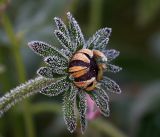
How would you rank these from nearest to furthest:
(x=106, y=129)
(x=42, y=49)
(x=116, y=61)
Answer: (x=42, y=49)
(x=106, y=129)
(x=116, y=61)

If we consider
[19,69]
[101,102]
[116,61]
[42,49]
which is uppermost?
[116,61]

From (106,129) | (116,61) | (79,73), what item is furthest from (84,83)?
(116,61)

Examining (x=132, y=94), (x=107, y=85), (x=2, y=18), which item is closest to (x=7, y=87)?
(x=2, y=18)

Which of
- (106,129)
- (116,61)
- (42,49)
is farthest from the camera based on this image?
(116,61)

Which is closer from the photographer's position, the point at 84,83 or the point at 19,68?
the point at 84,83

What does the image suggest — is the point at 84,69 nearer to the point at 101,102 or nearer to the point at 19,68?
the point at 101,102

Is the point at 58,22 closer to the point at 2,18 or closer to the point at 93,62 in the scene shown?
the point at 93,62
